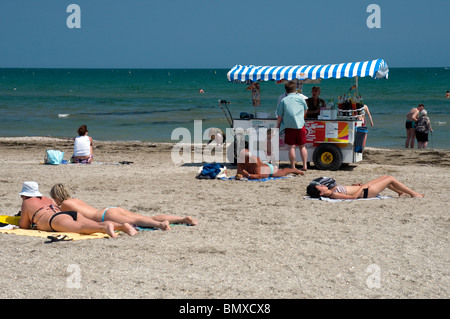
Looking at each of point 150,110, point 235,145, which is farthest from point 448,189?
point 150,110

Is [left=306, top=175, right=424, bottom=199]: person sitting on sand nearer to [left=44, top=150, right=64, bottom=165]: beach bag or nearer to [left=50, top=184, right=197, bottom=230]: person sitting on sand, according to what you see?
[left=50, top=184, right=197, bottom=230]: person sitting on sand

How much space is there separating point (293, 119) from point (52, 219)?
4961 mm

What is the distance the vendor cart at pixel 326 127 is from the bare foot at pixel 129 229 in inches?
188

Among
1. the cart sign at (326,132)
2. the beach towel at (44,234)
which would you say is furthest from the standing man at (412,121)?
the beach towel at (44,234)

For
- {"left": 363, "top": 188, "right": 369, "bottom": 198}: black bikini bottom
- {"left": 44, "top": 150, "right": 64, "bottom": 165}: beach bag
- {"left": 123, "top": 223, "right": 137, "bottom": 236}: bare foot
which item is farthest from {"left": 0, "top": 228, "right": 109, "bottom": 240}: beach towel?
{"left": 44, "top": 150, "right": 64, "bottom": 165}: beach bag

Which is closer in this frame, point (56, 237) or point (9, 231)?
point (56, 237)

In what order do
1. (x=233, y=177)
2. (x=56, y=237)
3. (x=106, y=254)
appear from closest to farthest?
(x=106, y=254)
(x=56, y=237)
(x=233, y=177)

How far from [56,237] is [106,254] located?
750mm

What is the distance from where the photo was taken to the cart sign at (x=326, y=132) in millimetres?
10641

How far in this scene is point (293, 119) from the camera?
10.2 meters

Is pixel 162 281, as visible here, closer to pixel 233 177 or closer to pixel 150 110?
pixel 233 177

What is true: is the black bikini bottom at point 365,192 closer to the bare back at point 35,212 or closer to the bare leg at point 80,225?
the bare leg at point 80,225

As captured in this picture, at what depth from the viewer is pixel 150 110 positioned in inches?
1283

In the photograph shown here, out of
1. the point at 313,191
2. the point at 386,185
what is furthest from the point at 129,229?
the point at 386,185
